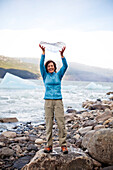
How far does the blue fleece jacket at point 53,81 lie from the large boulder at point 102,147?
51.7 inches

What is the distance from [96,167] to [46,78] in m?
2.23

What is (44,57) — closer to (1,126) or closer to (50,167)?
(50,167)

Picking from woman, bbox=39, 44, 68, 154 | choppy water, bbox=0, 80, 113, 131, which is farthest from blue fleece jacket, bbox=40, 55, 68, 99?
choppy water, bbox=0, 80, 113, 131

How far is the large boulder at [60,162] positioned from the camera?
11.3 feet

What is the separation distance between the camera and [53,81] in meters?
3.73

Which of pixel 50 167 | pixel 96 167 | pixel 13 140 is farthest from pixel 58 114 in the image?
pixel 13 140

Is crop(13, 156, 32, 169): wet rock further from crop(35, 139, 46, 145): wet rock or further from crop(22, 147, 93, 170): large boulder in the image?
crop(35, 139, 46, 145): wet rock

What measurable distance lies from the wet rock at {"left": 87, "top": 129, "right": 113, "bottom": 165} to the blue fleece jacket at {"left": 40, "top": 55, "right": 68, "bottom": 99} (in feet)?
4.31

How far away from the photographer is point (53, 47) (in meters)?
3.82

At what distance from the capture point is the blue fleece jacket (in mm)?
3686

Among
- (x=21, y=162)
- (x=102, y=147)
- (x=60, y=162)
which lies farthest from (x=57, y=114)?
(x=21, y=162)

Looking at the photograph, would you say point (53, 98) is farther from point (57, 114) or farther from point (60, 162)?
point (60, 162)

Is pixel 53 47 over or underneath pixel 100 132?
over

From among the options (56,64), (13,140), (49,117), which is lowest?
(13,140)
